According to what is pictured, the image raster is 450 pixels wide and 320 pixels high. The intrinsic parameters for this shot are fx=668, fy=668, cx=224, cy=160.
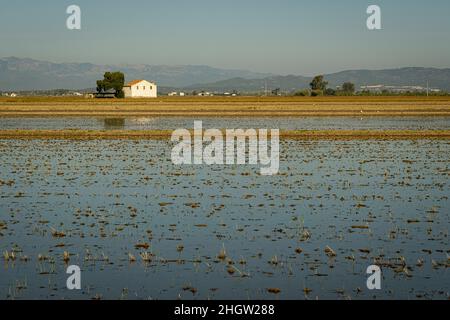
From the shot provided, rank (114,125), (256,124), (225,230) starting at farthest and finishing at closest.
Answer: (114,125), (256,124), (225,230)

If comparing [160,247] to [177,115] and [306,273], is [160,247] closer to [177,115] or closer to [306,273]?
[306,273]

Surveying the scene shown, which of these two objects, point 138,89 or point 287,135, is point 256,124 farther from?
point 138,89

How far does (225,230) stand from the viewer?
16344 millimetres

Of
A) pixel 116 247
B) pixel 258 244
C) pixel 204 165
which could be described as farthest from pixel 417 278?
pixel 204 165

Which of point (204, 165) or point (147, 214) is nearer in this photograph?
point (147, 214)

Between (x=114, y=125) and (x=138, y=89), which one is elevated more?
(x=138, y=89)

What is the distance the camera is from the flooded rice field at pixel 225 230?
39.5 ft

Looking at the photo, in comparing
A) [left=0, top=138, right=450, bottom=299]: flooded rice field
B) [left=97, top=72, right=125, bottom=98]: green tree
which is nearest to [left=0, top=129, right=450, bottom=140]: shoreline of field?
[left=0, top=138, right=450, bottom=299]: flooded rice field

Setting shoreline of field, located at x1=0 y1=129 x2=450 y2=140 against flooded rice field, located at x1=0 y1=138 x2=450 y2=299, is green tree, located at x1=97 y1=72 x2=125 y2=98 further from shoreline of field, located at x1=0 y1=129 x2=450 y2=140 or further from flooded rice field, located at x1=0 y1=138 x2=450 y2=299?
flooded rice field, located at x1=0 y1=138 x2=450 y2=299

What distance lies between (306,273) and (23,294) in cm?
516

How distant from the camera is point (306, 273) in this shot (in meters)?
12.7

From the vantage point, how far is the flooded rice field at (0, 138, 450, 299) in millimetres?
12031

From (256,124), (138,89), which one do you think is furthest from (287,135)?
(138,89)
